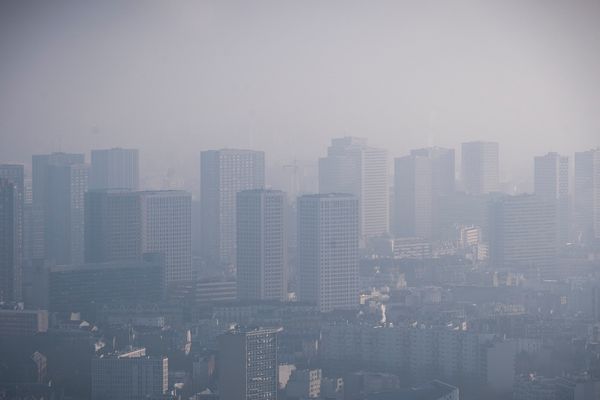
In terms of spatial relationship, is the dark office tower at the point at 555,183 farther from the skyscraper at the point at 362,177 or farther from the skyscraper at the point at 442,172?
the skyscraper at the point at 362,177

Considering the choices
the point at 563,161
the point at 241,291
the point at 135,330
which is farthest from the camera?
the point at 563,161

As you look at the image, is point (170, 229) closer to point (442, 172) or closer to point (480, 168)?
point (442, 172)

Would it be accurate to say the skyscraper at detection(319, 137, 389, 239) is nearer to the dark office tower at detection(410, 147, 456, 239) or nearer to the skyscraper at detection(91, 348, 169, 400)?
the dark office tower at detection(410, 147, 456, 239)

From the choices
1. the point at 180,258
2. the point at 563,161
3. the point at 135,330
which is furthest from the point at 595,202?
the point at 135,330

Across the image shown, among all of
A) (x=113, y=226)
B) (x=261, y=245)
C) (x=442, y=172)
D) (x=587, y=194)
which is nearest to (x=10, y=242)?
(x=113, y=226)

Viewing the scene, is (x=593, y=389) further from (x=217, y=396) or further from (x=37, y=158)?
(x=37, y=158)

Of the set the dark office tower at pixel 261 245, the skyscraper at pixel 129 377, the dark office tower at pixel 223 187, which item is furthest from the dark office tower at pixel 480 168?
the skyscraper at pixel 129 377
